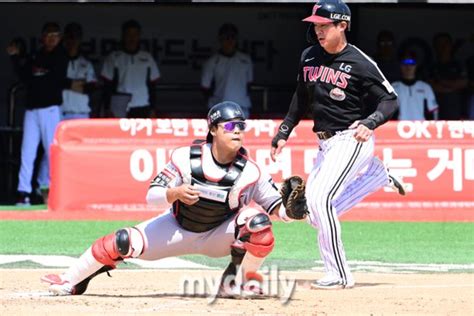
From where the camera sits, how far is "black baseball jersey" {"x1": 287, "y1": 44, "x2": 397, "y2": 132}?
26.6 feet

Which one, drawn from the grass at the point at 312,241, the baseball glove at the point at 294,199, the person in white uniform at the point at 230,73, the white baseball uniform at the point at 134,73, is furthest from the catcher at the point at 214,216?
the person in white uniform at the point at 230,73

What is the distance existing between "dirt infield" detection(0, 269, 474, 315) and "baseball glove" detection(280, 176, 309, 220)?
535 millimetres

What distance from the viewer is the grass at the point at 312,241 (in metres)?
10.4

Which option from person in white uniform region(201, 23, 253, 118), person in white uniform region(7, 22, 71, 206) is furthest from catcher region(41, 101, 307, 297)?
person in white uniform region(201, 23, 253, 118)

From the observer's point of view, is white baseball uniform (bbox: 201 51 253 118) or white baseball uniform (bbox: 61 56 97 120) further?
white baseball uniform (bbox: 201 51 253 118)

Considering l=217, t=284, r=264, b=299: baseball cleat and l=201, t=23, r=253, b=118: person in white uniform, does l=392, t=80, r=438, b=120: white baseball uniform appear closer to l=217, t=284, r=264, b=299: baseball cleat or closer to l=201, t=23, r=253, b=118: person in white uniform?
l=201, t=23, r=253, b=118: person in white uniform

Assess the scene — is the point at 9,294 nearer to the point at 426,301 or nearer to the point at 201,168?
the point at 201,168

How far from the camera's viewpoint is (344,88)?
26.6 ft

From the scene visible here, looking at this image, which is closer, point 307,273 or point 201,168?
point 201,168

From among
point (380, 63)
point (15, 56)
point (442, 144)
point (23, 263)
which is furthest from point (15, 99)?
point (23, 263)

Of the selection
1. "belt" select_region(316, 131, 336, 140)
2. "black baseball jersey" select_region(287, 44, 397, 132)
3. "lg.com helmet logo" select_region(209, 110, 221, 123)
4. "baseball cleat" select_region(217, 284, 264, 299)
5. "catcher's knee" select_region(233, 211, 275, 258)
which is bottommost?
"baseball cleat" select_region(217, 284, 264, 299)

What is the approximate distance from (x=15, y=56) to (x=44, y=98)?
797 mm

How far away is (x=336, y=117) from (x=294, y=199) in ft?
3.27

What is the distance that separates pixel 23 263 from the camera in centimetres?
971
